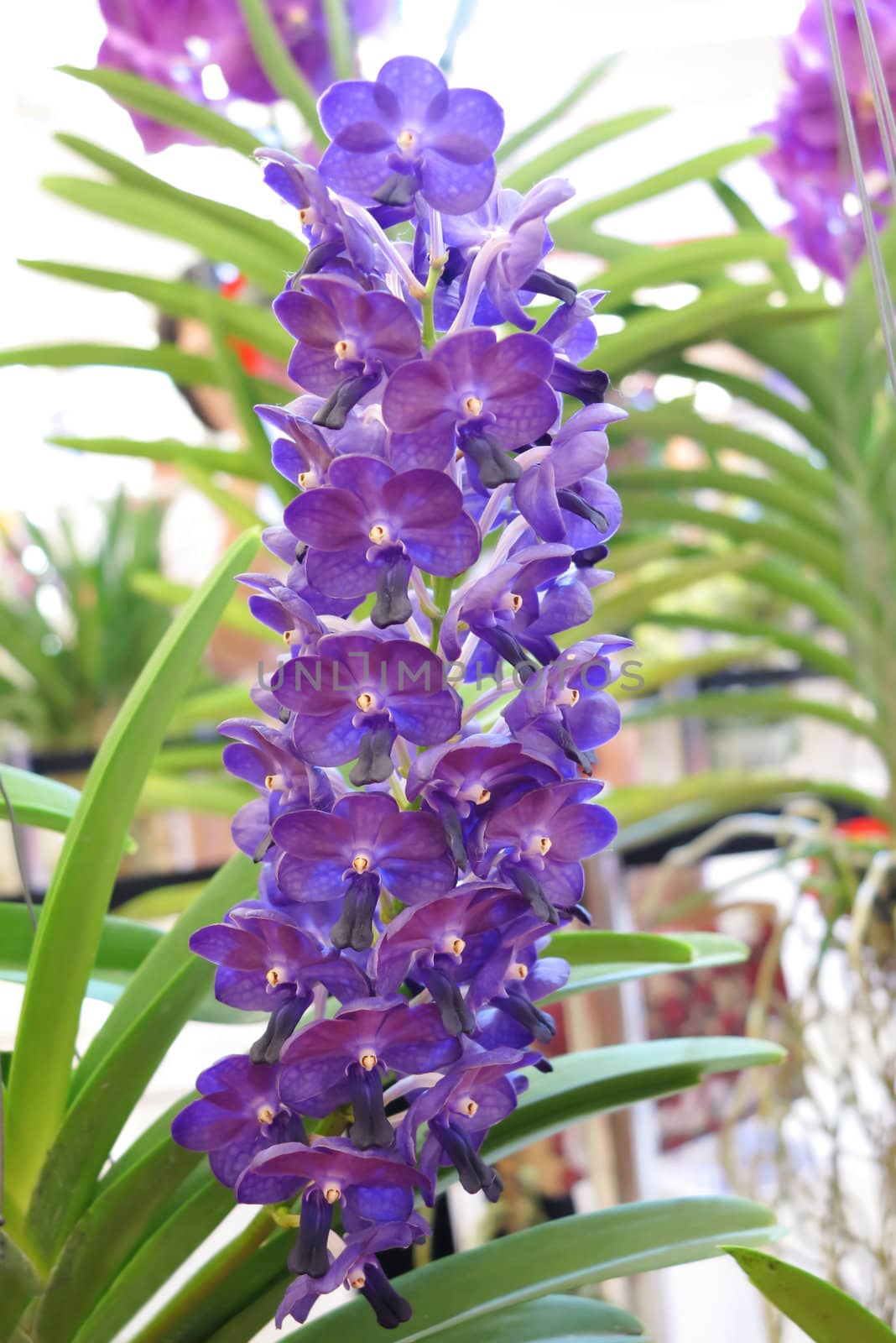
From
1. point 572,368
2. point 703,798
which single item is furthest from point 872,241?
point 703,798

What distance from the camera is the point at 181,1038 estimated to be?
81 centimetres

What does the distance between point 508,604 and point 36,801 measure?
28cm

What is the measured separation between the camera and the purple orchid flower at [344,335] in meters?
0.36

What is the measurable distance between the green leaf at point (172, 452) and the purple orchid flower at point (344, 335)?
0.53 meters

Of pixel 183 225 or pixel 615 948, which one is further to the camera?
pixel 183 225

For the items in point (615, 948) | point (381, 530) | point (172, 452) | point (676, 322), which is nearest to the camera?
point (381, 530)

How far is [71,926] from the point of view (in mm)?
428

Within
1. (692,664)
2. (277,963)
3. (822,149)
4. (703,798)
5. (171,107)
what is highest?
(822,149)

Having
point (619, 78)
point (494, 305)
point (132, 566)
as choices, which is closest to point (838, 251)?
point (494, 305)

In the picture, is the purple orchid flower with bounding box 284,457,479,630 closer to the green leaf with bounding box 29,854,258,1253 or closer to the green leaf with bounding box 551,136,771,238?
the green leaf with bounding box 29,854,258,1253

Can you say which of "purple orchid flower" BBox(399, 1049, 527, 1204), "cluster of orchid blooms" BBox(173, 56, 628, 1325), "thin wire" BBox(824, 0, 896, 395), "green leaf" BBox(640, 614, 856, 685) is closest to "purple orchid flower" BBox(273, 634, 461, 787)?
"cluster of orchid blooms" BBox(173, 56, 628, 1325)

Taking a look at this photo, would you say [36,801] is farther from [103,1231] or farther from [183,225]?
[183,225]

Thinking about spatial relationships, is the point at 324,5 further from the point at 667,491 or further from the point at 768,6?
the point at 768,6

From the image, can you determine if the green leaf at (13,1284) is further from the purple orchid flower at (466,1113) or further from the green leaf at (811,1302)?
the green leaf at (811,1302)
